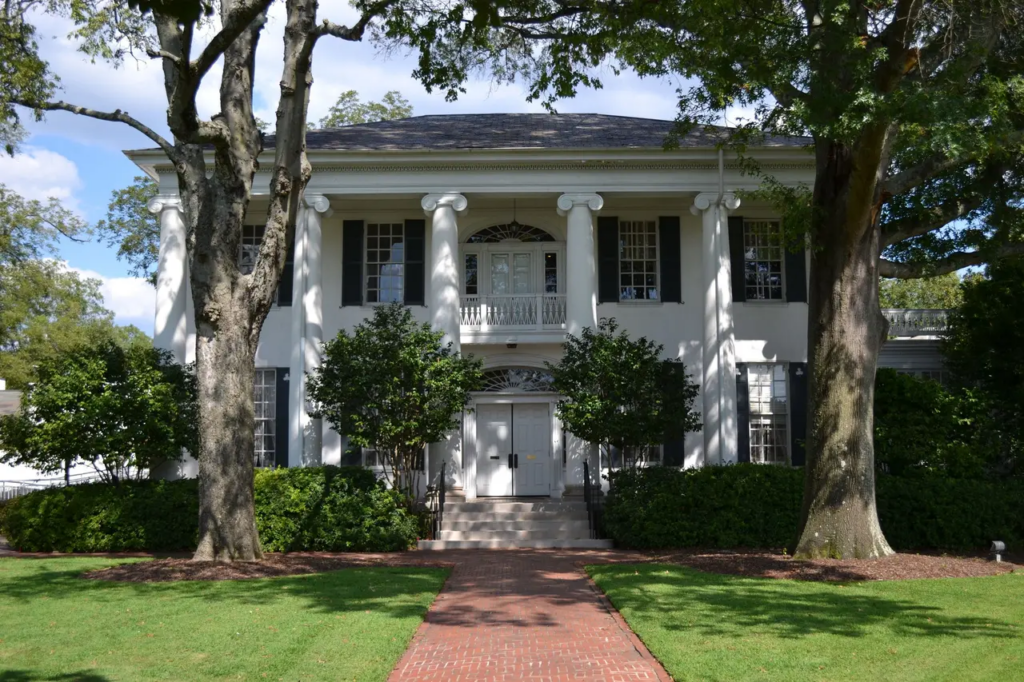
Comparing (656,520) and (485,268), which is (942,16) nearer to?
(656,520)

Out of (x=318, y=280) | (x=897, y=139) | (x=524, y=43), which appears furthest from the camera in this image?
(x=318, y=280)

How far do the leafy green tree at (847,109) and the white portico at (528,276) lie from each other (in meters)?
4.10

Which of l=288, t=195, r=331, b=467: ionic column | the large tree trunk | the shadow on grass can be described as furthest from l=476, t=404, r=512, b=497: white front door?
the shadow on grass

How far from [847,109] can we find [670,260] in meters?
9.77

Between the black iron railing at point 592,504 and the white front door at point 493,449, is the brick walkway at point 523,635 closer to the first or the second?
the black iron railing at point 592,504

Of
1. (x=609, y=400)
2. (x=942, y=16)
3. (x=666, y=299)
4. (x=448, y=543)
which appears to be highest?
(x=942, y=16)

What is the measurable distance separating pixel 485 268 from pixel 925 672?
14949mm

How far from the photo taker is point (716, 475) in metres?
17.2

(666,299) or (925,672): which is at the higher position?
(666,299)

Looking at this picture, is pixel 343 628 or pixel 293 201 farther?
pixel 293 201

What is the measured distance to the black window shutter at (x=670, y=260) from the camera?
20.5 meters

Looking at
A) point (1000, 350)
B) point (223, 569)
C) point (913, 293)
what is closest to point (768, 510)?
point (1000, 350)

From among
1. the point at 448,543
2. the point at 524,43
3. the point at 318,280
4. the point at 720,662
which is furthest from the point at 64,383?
the point at 720,662

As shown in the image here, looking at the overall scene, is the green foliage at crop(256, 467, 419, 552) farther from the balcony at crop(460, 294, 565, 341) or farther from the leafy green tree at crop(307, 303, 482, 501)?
the balcony at crop(460, 294, 565, 341)
